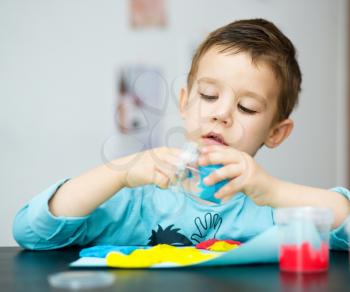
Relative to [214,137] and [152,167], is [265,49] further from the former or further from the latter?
[152,167]

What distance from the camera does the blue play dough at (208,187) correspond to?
0.78m

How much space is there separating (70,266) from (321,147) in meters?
2.27

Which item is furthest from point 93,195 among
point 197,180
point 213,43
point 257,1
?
point 257,1

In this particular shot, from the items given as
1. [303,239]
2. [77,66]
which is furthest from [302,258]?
[77,66]

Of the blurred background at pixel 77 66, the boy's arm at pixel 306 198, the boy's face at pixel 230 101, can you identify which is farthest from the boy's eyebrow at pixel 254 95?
the blurred background at pixel 77 66

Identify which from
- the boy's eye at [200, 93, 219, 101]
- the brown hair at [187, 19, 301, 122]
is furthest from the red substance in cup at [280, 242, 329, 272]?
the brown hair at [187, 19, 301, 122]

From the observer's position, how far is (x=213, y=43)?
1229mm

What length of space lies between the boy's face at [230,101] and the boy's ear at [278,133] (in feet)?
0.18

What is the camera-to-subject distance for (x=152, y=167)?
87cm

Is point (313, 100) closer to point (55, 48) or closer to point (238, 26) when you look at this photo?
point (55, 48)

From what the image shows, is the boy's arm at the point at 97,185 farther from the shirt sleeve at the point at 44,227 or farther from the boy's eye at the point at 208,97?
the boy's eye at the point at 208,97

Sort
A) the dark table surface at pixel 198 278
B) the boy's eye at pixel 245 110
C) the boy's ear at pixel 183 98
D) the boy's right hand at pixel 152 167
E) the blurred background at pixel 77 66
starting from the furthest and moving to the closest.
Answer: the blurred background at pixel 77 66, the boy's ear at pixel 183 98, the boy's eye at pixel 245 110, the boy's right hand at pixel 152 167, the dark table surface at pixel 198 278

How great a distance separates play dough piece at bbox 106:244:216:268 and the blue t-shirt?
0.87ft

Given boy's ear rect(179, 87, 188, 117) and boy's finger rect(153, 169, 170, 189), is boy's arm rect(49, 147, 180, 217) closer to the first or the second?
boy's finger rect(153, 169, 170, 189)
